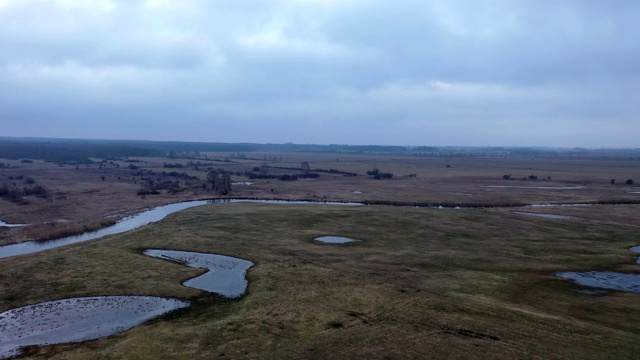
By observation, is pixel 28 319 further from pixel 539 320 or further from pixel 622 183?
pixel 622 183

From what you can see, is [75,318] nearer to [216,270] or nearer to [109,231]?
[216,270]

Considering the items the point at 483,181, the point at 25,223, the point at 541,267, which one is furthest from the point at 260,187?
the point at 541,267

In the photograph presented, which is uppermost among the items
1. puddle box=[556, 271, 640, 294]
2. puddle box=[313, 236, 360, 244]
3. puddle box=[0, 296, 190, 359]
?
puddle box=[556, 271, 640, 294]

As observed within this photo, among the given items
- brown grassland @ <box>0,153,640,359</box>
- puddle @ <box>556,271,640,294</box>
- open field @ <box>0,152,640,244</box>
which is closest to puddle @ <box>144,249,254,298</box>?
brown grassland @ <box>0,153,640,359</box>

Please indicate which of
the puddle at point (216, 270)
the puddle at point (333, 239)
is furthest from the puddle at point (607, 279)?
the puddle at point (216, 270)

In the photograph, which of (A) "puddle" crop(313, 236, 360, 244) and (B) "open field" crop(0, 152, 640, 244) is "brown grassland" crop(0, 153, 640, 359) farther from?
(A) "puddle" crop(313, 236, 360, 244)

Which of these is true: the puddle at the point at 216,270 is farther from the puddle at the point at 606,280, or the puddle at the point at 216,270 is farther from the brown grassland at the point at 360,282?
the puddle at the point at 606,280
